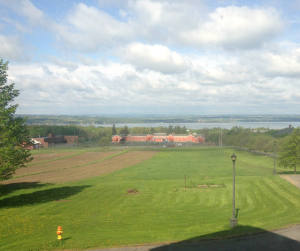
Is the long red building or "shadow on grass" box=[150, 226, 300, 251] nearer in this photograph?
"shadow on grass" box=[150, 226, 300, 251]

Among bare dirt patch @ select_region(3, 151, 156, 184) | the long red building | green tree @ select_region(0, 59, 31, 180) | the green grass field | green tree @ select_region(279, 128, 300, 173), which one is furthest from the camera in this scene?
the long red building

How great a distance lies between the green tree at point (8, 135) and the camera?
18617 mm

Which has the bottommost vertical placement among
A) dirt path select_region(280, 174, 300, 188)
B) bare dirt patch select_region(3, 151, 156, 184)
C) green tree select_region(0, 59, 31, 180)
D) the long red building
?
bare dirt patch select_region(3, 151, 156, 184)

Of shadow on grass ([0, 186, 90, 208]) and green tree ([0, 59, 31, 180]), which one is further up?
green tree ([0, 59, 31, 180])

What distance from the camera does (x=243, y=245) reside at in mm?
11062

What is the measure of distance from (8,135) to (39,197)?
8.03m

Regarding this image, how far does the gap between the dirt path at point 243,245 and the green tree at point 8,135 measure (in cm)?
1181

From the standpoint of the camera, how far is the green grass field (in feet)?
40.2

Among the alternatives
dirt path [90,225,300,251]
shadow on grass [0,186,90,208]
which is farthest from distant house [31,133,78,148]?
dirt path [90,225,300,251]

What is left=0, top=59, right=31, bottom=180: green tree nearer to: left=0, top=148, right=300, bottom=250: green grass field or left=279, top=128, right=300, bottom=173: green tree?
left=0, top=148, right=300, bottom=250: green grass field

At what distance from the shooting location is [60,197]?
24.7 meters

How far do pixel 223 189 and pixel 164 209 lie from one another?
Result: 31.1ft

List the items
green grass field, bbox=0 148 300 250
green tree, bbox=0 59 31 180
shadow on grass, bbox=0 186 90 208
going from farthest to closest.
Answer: shadow on grass, bbox=0 186 90 208 → green tree, bbox=0 59 31 180 → green grass field, bbox=0 148 300 250

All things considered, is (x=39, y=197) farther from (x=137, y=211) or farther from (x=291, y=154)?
(x=291, y=154)
